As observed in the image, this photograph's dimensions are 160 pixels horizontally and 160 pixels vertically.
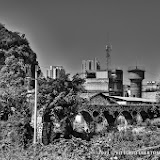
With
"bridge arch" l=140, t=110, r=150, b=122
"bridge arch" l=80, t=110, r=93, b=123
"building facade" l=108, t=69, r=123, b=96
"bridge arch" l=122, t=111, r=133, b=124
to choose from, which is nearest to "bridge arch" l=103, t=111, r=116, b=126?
"bridge arch" l=122, t=111, r=133, b=124

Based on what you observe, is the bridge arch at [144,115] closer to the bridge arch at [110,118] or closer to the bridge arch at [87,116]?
the bridge arch at [110,118]

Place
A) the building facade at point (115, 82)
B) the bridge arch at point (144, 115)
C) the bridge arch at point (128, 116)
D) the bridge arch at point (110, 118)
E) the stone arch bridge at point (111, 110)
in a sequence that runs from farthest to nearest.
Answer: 1. the building facade at point (115, 82)
2. the bridge arch at point (144, 115)
3. the bridge arch at point (128, 116)
4. the bridge arch at point (110, 118)
5. the stone arch bridge at point (111, 110)

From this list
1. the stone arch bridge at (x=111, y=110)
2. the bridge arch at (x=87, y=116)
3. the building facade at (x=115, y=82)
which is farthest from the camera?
the building facade at (x=115, y=82)

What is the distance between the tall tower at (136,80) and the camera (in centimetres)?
6544

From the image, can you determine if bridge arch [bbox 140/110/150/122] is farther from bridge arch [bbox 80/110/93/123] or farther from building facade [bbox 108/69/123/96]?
building facade [bbox 108/69/123/96]

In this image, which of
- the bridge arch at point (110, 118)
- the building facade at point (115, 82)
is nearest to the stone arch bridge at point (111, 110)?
the bridge arch at point (110, 118)

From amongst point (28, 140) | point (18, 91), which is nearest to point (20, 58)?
point (18, 91)

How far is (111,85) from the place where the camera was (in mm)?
64188

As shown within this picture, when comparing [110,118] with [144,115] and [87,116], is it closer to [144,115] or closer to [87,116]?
[87,116]

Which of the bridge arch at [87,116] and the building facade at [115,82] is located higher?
the building facade at [115,82]

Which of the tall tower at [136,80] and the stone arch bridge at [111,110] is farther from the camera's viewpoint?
the tall tower at [136,80]

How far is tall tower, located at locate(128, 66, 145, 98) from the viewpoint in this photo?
65.4m

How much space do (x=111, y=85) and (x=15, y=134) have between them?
4695cm

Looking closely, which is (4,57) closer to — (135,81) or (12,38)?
(12,38)
